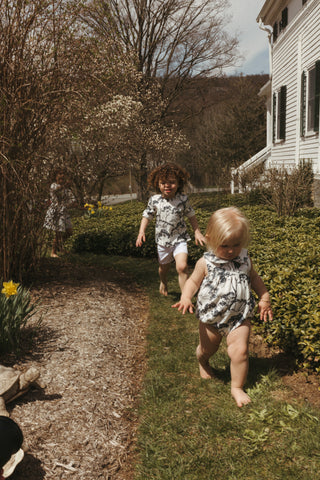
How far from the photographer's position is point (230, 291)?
2928mm

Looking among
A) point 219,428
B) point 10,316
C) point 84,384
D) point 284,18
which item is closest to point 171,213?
point 10,316

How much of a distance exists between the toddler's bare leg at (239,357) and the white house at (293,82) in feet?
27.6

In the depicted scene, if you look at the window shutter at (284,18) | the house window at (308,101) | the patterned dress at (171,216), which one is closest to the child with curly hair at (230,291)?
the patterned dress at (171,216)

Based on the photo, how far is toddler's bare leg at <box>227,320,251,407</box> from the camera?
9.45 feet

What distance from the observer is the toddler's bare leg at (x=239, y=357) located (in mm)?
2879

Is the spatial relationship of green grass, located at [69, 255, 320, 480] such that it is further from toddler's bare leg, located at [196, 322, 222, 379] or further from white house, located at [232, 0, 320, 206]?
white house, located at [232, 0, 320, 206]

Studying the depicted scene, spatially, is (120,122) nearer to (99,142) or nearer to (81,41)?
(99,142)

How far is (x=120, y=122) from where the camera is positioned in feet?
51.1

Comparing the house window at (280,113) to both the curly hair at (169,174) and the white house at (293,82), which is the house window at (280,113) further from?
the curly hair at (169,174)

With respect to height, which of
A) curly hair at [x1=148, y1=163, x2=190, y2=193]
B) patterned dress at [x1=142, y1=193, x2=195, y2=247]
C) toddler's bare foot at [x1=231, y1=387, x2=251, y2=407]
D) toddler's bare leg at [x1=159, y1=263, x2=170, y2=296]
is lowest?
toddler's bare foot at [x1=231, y1=387, x2=251, y2=407]

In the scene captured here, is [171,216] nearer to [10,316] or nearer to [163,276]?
[163,276]

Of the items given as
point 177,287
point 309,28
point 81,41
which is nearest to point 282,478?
point 177,287

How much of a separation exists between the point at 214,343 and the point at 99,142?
11.2 metres

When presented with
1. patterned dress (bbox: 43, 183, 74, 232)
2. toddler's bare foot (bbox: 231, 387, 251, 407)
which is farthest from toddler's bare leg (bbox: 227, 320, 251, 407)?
patterned dress (bbox: 43, 183, 74, 232)
